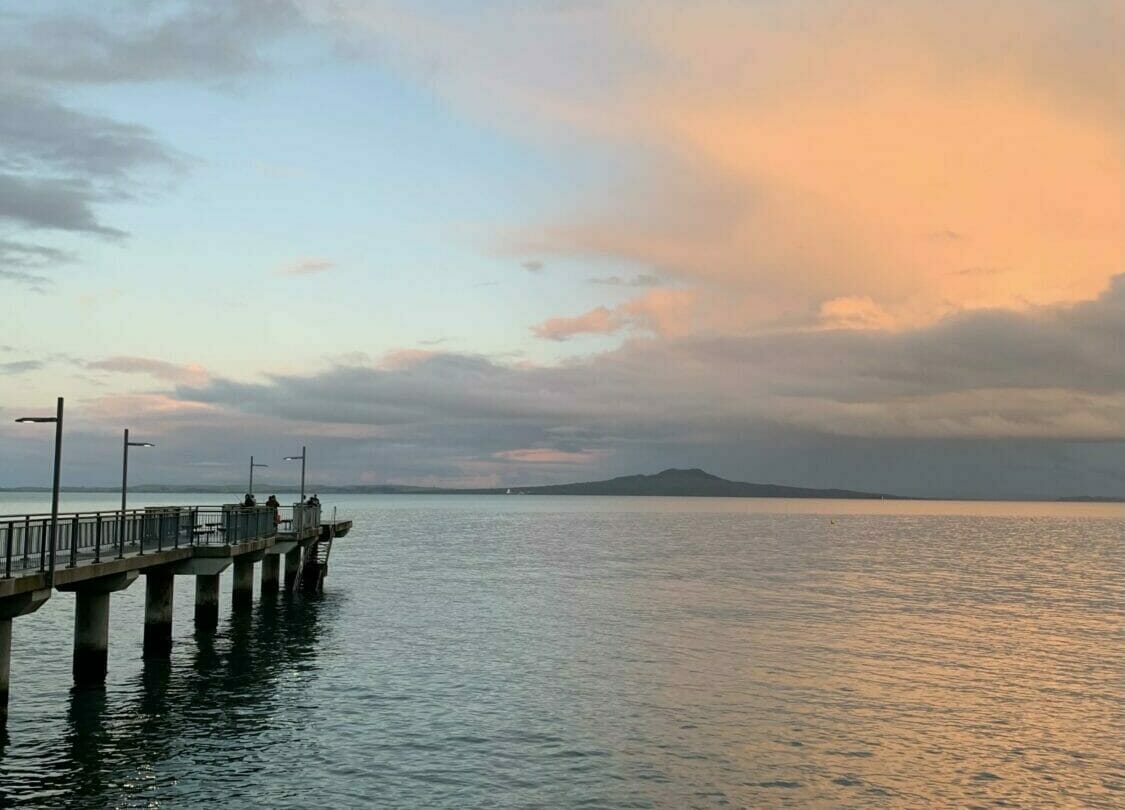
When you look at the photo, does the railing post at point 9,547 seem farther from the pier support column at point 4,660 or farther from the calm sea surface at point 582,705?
the calm sea surface at point 582,705

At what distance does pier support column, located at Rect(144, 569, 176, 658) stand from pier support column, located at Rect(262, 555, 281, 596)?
2086cm

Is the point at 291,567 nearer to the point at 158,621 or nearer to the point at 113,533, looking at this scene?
the point at 158,621

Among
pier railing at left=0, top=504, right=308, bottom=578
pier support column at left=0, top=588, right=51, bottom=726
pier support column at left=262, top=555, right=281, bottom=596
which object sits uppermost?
pier railing at left=0, top=504, right=308, bottom=578

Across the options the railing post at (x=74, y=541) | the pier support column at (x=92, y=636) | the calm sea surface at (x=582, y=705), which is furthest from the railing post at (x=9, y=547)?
the pier support column at (x=92, y=636)

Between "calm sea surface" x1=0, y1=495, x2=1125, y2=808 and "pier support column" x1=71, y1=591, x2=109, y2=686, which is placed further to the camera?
"pier support column" x1=71, y1=591, x2=109, y2=686

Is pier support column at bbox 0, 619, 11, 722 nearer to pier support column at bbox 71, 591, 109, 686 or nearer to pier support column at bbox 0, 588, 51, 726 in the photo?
pier support column at bbox 0, 588, 51, 726

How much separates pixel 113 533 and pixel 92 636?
318 centimetres

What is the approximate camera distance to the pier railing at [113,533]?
84.3 ft

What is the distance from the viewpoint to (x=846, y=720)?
28969mm

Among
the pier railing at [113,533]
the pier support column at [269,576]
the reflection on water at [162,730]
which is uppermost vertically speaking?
the pier railing at [113,533]

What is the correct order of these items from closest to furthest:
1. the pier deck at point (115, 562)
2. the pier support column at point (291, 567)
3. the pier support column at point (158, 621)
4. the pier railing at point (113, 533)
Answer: the pier deck at point (115, 562)
the pier railing at point (113, 533)
the pier support column at point (158, 621)
the pier support column at point (291, 567)

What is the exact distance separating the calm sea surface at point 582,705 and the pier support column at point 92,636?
2.62 feet

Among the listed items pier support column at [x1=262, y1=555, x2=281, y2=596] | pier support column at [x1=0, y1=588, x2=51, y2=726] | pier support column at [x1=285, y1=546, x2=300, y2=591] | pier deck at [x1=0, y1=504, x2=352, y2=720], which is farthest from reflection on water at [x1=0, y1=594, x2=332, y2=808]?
pier support column at [x1=285, y1=546, x2=300, y2=591]

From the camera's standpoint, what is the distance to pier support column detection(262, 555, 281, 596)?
58.5 m
